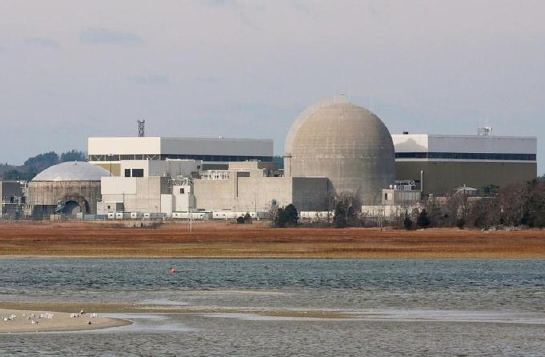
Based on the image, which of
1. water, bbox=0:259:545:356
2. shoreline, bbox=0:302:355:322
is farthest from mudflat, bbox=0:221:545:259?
shoreline, bbox=0:302:355:322

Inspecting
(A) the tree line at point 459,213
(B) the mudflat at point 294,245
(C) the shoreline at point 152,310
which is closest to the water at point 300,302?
(C) the shoreline at point 152,310

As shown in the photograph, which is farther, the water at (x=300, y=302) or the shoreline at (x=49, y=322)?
the shoreline at (x=49, y=322)

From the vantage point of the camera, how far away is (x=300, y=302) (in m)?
62.2

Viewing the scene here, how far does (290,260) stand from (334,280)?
23.1 meters

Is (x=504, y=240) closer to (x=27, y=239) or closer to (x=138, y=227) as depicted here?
(x=27, y=239)

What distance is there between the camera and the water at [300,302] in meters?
46.3

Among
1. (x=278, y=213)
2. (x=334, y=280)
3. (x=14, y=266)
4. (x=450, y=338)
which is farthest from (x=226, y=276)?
(x=278, y=213)

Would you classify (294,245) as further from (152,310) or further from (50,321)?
(50,321)

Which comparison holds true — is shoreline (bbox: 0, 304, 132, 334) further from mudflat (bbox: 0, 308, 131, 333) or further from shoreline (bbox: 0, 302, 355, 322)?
shoreline (bbox: 0, 302, 355, 322)

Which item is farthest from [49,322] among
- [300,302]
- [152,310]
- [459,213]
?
[459,213]

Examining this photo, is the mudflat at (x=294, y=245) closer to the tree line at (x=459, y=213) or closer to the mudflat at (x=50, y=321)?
the tree line at (x=459, y=213)

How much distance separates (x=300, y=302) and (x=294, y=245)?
56.0 meters

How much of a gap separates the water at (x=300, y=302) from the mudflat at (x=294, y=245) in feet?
19.7

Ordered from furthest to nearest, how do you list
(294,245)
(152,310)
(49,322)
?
1. (294,245)
2. (152,310)
3. (49,322)
